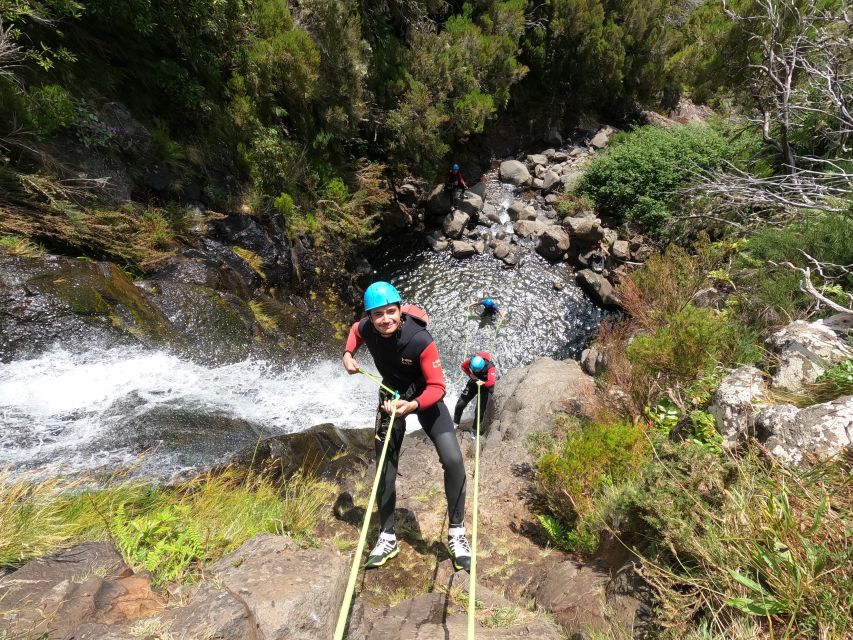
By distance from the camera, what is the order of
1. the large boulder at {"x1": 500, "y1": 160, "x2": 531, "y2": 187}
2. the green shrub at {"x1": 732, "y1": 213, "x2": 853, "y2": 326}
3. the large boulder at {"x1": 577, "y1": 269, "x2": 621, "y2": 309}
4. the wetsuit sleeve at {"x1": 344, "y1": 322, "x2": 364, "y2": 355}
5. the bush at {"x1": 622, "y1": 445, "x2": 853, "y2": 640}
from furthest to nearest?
the large boulder at {"x1": 500, "y1": 160, "x2": 531, "y2": 187} < the large boulder at {"x1": 577, "y1": 269, "x2": 621, "y2": 309} < the green shrub at {"x1": 732, "y1": 213, "x2": 853, "y2": 326} < the wetsuit sleeve at {"x1": 344, "y1": 322, "x2": 364, "y2": 355} < the bush at {"x1": 622, "y1": 445, "x2": 853, "y2": 640}

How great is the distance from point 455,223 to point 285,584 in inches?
425

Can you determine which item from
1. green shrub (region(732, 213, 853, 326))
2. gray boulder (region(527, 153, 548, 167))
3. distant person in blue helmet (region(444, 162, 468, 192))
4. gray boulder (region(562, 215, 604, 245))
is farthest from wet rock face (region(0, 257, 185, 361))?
Answer: gray boulder (region(527, 153, 548, 167))

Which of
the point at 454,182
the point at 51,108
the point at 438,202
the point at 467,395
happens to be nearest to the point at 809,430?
the point at 467,395

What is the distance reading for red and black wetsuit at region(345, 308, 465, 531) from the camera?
9.63 feet

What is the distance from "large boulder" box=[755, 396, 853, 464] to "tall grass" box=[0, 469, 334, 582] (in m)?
3.19

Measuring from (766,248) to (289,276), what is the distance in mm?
8484

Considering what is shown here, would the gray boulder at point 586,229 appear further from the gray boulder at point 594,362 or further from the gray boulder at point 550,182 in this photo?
the gray boulder at point 594,362

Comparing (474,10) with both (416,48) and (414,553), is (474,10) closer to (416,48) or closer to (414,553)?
(416,48)

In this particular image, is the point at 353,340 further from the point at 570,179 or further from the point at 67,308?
the point at 570,179

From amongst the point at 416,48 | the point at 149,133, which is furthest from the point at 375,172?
the point at 149,133

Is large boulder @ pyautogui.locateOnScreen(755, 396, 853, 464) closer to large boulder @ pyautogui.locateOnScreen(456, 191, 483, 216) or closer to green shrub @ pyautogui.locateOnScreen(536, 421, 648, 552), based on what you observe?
green shrub @ pyautogui.locateOnScreen(536, 421, 648, 552)

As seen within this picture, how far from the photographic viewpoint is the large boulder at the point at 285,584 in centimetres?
205

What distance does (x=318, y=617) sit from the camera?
2148mm

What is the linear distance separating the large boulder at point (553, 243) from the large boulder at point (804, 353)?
8.08 metres
